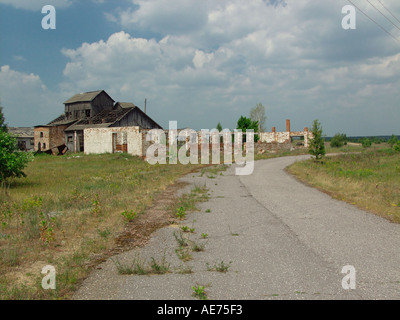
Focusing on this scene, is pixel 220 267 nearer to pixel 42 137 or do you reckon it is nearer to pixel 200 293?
pixel 200 293

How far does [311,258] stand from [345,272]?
67cm

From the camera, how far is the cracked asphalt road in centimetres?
397

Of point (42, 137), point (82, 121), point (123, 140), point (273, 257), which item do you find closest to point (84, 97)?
point (82, 121)

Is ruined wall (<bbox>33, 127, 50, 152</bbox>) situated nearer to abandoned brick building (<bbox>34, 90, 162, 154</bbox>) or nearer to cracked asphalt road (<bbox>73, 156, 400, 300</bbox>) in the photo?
→ abandoned brick building (<bbox>34, 90, 162, 154</bbox>)

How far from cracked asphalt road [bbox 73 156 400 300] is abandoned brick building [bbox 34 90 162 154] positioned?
109 ft

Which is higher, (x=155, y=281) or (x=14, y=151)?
(x=14, y=151)

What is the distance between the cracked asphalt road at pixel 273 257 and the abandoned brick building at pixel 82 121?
109ft

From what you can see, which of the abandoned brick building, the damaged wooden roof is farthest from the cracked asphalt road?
the damaged wooden roof

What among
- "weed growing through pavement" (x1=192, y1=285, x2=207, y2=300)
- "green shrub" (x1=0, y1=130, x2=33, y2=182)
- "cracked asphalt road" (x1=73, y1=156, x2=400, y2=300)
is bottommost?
"cracked asphalt road" (x1=73, y1=156, x2=400, y2=300)

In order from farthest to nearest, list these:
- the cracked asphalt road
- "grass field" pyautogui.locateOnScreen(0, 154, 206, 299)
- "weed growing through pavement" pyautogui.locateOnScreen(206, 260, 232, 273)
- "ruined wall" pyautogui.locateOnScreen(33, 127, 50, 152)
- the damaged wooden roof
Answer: the damaged wooden roof
"ruined wall" pyautogui.locateOnScreen(33, 127, 50, 152)
"weed growing through pavement" pyautogui.locateOnScreen(206, 260, 232, 273)
"grass field" pyautogui.locateOnScreen(0, 154, 206, 299)
the cracked asphalt road
